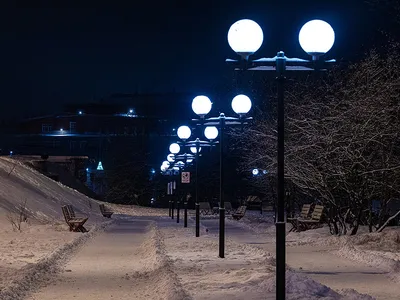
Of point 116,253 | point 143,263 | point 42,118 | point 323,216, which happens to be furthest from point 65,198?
point 42,118

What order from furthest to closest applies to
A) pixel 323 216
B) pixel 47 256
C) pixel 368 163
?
pixel 323 216
pixel 368 163
pixel 47 256

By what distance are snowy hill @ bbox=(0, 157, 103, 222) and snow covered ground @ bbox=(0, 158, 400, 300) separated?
3476 mm

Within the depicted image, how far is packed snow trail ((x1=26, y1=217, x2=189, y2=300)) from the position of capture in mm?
12114

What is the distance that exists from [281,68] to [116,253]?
1107 cm

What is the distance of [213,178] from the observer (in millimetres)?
65875

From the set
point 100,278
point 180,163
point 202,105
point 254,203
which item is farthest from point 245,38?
point 254,203

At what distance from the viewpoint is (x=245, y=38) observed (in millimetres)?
9617

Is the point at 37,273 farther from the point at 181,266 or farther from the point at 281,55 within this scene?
the point at 281,55

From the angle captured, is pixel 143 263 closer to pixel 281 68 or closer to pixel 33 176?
pixel 281 68

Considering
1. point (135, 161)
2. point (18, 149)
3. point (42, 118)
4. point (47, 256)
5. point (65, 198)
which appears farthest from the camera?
point (42, 118)

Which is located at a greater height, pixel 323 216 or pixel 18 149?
pixel 18 149

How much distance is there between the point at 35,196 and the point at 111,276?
23151 mm

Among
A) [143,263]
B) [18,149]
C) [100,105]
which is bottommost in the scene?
[143,263]

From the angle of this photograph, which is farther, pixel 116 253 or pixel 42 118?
pixel 42 118
